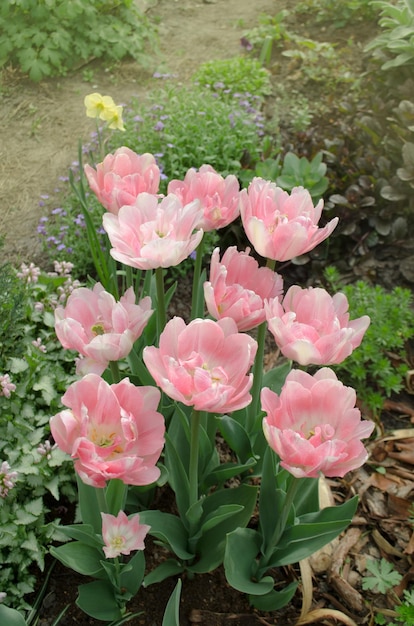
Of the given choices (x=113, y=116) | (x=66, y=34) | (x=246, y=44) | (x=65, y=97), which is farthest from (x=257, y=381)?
(x=246, y=44)

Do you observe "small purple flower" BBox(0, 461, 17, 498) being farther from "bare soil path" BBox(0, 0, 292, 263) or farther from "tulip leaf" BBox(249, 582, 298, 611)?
"bare soil path" BBox(0, 0, 292, 263)

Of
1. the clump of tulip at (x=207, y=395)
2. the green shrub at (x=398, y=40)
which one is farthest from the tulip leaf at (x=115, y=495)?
the green shrub at (x=398, y=40)

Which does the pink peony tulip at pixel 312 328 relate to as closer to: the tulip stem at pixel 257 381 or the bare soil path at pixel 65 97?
the tulip stem at pixel 257 381

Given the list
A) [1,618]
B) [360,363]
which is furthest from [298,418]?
[360,363]

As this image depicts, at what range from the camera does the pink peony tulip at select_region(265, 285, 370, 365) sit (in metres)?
1.17

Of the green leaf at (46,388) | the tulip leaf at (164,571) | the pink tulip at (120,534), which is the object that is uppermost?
the pink tulip at (120,534)

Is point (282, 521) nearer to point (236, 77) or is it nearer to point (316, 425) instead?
point (316, 425)

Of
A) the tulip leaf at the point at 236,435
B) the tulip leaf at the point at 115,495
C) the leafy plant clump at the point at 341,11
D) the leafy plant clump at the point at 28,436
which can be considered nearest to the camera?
the tulip leaf at the point at 115,495

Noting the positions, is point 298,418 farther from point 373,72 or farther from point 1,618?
point 373,72

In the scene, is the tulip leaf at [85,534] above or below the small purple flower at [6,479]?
above

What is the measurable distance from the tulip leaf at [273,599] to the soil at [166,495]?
0.07 metres

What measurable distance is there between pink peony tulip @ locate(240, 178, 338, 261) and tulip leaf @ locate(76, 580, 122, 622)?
2.84ft

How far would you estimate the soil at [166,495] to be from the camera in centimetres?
169

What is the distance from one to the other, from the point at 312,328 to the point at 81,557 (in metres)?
0.74
